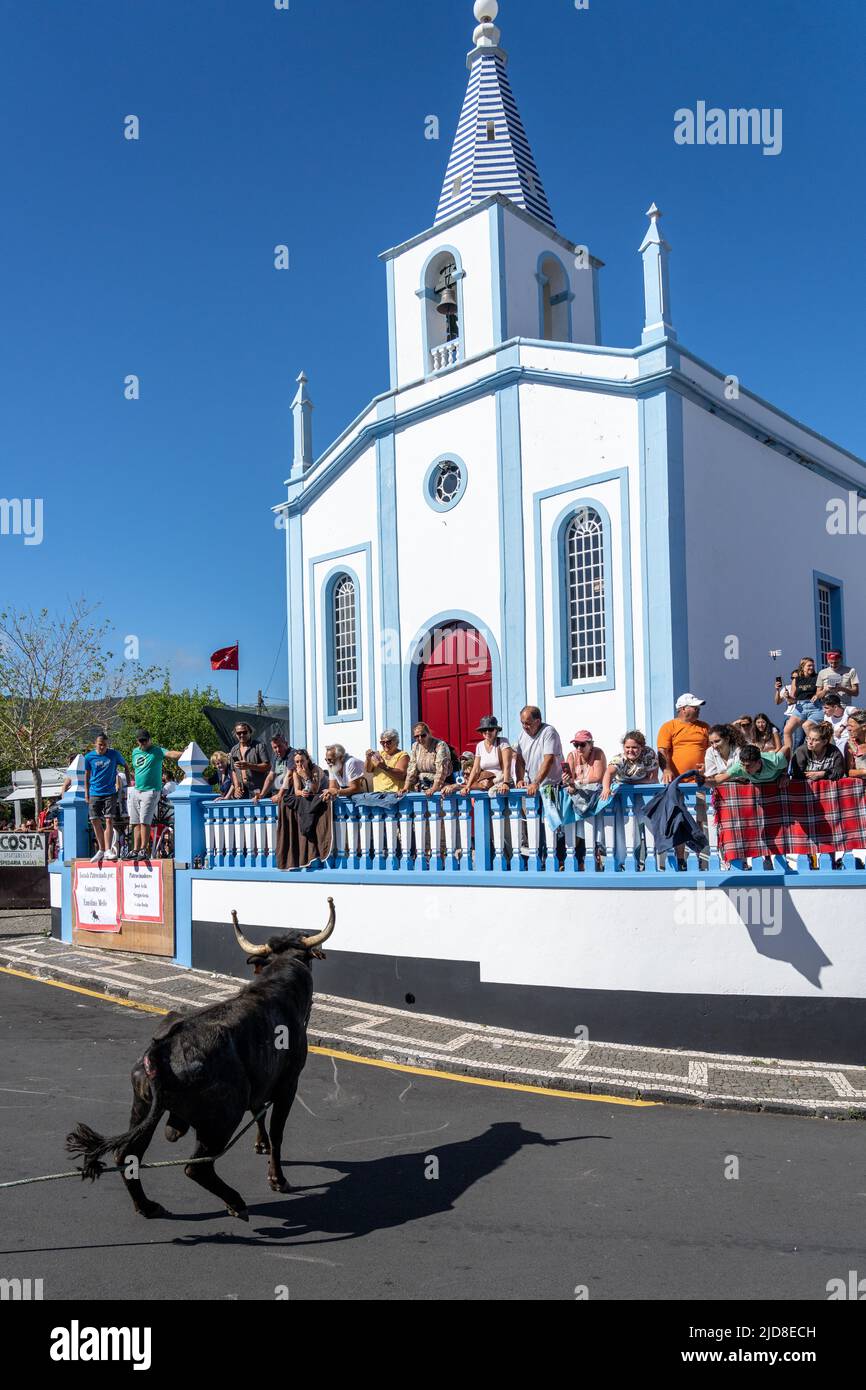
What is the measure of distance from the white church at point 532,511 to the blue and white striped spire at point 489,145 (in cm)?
4

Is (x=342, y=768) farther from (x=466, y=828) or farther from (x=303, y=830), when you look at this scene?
(x=466, y=828)

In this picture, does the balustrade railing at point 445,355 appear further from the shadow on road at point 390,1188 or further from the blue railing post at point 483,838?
the shadow on road at point 390,1188

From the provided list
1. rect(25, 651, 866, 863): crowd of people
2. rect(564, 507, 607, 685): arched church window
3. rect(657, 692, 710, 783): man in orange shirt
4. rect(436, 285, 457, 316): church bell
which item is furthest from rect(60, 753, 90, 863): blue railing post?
rect(436, 285, 457, 316): church bell

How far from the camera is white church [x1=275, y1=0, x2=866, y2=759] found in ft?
42.5

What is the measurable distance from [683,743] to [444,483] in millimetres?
7068

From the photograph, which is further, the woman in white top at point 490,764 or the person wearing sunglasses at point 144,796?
the person wearing sunglasses at point 144,796

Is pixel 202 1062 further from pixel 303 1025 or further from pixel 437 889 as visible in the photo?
pixel 437 889

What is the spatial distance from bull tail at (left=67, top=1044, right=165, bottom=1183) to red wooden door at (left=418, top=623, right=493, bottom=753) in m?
10.1

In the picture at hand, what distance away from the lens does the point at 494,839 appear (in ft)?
29.2

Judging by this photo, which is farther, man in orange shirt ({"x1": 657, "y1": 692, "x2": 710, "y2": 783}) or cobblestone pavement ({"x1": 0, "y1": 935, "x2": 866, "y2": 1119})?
man in orange shirt ({"x1": 657, "y1": 692, "x2": 710, "y2": 783})

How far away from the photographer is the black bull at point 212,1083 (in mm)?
4500

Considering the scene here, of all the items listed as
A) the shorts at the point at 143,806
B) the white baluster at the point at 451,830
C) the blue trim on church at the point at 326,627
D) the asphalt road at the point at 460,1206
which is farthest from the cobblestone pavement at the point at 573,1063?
the blue trim on church at the point at 326,627

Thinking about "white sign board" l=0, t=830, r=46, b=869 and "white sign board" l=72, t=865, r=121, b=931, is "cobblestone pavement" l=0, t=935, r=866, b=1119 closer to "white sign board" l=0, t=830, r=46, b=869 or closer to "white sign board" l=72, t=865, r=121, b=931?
"white sign board" l=72, t=865, r=121, b=931

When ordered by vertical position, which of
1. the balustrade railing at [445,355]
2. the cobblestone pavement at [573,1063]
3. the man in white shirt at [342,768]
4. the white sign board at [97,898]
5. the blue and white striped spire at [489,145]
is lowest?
the cobblestone pavement at [573,1063]
